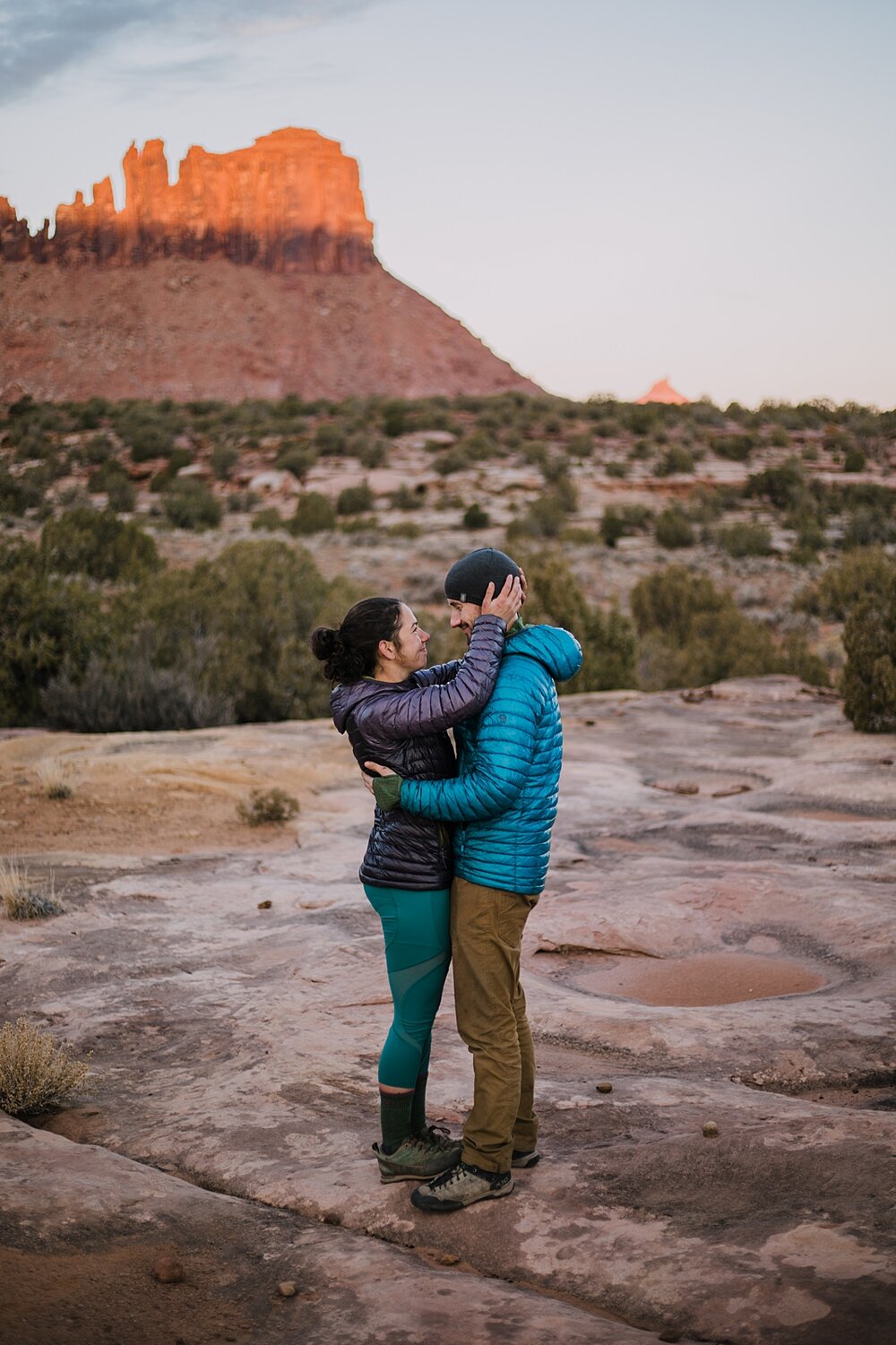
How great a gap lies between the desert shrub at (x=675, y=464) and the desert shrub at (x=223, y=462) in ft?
47.7

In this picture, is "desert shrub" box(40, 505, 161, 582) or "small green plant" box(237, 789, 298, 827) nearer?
"small green plant" box(237, 789, 298, 827)

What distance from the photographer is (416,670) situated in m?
3.56

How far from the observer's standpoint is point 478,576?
129 inches

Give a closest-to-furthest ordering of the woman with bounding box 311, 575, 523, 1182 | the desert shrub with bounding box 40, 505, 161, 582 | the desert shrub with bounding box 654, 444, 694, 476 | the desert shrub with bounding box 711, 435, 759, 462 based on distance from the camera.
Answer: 1. the woman with bounding box 311, 575, 523, 1182
2. the desert shrub with bounding box 40, 505, 161, 582
3. the desert shrub with bounding box 654, 444, 694, 476
4. the desert shrub with bounding box 711, 435, 759, 462

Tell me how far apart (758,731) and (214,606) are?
694 cm

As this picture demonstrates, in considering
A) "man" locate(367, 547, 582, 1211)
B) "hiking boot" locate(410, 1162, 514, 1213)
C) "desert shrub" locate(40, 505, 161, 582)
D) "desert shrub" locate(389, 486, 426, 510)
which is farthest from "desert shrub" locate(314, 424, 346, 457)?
"hiking boot" locate(410, 1162, 514, 1213)

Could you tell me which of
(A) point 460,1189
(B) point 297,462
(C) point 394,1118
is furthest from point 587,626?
(B) point 297,462

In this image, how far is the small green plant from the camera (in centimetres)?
859

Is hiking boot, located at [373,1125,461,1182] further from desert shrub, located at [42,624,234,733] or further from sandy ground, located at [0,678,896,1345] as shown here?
desert shrub, located at [42,624,234,733]

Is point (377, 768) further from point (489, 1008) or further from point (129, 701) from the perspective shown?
point (129, 701)

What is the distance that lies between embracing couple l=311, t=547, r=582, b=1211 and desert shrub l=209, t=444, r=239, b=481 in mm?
37346

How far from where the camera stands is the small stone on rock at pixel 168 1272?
2.79 metres

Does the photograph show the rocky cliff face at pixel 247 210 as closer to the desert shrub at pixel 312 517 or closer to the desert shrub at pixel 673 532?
the desert shrub at pixel 312 517

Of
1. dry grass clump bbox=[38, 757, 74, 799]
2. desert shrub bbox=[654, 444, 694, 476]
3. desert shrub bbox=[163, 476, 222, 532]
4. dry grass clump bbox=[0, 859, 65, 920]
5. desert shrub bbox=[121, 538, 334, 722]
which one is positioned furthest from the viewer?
desert shrub bbox=[654, 444, 694, 476]
